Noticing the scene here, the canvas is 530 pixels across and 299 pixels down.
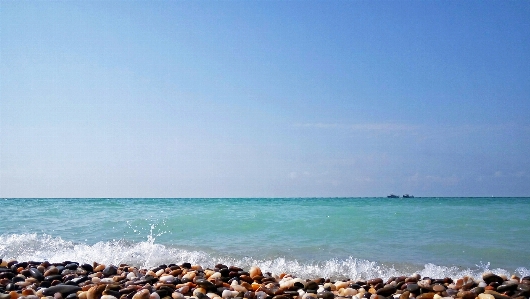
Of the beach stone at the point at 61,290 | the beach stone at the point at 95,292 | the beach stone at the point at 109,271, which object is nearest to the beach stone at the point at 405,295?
the beach stone at the point at 95,292

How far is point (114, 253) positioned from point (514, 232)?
840cm

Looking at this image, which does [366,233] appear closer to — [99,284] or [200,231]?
[200,231]

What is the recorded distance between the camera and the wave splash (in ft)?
21.9

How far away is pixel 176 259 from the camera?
766 cm

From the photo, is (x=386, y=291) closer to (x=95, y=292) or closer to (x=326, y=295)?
(x=326, y=295)

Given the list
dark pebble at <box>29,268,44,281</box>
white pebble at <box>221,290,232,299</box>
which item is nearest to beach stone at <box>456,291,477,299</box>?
white pebble at <box>221,290,232,299</box>

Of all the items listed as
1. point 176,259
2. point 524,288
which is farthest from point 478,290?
point 176,259

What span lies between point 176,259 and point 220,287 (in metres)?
3.04

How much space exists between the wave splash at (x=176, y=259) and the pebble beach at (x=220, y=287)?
A: 4.34 feet

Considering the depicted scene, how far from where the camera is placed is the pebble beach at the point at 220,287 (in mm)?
4492

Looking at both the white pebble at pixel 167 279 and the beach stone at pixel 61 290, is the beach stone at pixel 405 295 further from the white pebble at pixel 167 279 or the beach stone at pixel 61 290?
the beach stone at pixel 61 290

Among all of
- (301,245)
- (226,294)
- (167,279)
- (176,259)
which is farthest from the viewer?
(301,245)

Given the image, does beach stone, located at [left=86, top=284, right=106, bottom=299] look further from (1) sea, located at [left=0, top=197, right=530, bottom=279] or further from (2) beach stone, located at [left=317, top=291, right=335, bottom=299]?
(1) sea, located at [left=0, top=197, right=530, bottom=279]

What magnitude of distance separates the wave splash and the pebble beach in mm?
1322
